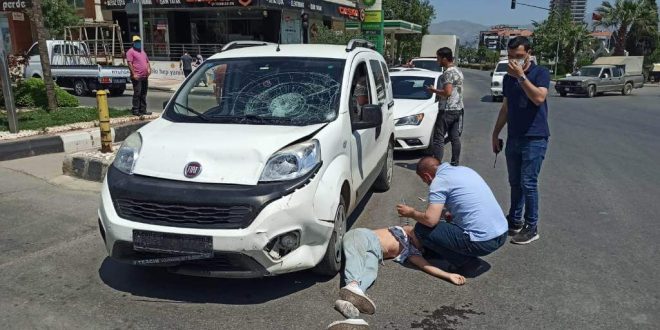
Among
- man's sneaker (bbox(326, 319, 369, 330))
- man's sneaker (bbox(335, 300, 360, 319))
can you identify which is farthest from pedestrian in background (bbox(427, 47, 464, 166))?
man's sneaker (bbox(326, 319, 369, 330))

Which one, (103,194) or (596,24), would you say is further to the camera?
(596,24)

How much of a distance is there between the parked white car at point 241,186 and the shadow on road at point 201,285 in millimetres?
290

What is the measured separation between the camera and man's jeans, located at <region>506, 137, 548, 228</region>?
4.73m

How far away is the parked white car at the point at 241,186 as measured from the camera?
342 cm

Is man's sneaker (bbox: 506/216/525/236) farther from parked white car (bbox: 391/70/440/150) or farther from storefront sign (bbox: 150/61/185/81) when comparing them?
storefront sign (bbox: 150/61/185/81)

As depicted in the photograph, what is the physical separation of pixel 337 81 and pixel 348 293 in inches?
76.7

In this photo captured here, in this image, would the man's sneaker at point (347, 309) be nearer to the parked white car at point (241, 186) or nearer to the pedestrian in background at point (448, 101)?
the parked white car at point (241, 186)

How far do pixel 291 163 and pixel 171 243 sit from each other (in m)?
0.97

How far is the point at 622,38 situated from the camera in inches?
2078

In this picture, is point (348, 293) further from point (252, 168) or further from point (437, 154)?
point (437, 154)

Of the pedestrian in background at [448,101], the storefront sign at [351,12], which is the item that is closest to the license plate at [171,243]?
the pedestrian in background at [448,101]

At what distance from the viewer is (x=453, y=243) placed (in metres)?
4.13

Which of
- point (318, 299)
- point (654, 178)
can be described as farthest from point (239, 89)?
point (654, 178)

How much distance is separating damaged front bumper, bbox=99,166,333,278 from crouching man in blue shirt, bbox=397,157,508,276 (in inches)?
36.5
